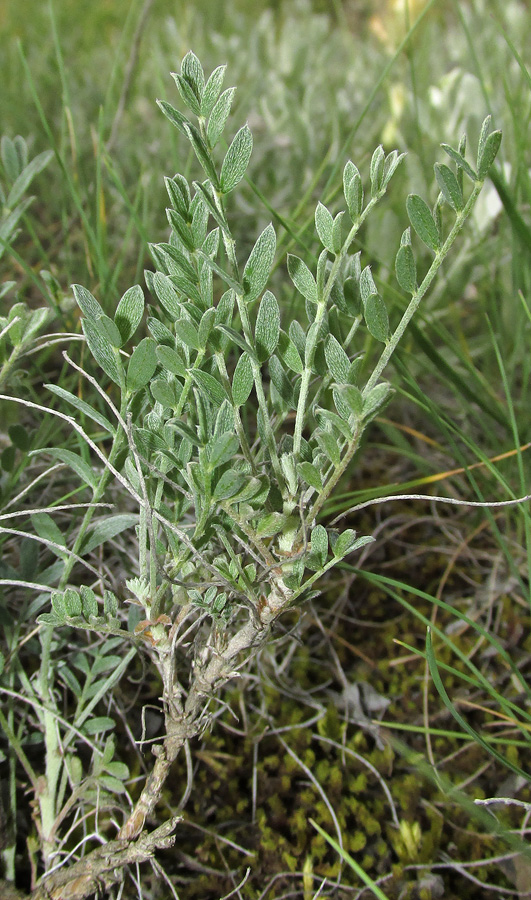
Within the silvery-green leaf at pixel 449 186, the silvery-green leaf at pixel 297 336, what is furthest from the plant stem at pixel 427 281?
the silvery-green leaf at pixel 297 336

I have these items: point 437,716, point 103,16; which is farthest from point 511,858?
point 103,16

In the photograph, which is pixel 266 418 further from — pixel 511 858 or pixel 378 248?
pixel 378 248

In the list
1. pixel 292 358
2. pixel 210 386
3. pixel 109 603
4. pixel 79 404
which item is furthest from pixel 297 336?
pixel 109 603

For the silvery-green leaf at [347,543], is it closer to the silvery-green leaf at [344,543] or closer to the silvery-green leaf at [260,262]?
the silvery-green leaf at [344,543]

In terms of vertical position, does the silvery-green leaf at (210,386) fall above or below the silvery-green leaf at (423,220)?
below

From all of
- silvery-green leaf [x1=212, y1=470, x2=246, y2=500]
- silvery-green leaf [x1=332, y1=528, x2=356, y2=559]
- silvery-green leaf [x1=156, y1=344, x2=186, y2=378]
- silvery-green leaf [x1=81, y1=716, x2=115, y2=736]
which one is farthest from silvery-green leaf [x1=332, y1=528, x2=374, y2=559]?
silvery-green leaf [x1=81, y1=716, x2=115, y2=736]

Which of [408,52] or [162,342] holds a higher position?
[408,52]

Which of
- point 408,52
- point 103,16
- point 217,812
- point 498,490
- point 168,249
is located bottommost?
point 217,812
